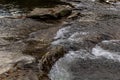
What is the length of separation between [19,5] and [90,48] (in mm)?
9444

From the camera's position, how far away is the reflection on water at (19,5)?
16.5m

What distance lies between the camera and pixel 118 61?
9.25 meters

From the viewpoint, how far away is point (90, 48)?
1038cm

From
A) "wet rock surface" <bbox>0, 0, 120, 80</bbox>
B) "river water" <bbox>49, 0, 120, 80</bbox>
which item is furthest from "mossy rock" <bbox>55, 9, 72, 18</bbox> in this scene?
"river water" <bbox>49, 0, 120, 80</bbox>

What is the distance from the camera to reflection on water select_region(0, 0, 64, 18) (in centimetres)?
1647

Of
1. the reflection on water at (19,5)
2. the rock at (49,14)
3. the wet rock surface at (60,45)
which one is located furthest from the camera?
the reflection on water at (19,5)

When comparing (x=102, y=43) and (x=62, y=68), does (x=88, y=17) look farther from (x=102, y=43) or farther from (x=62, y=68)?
(x=62, y=68)

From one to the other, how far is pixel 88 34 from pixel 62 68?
3833 millimetres

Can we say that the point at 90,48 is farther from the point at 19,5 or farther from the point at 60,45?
the point at 19,5

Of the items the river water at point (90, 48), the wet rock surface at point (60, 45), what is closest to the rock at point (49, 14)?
the wet rock surface at point (60, 45)

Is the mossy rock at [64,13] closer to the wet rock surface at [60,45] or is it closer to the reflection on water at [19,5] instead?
the wet rock surface at [60,45]

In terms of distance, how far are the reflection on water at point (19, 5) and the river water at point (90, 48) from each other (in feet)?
11.4

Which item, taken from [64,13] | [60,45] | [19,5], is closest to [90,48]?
[60,45]

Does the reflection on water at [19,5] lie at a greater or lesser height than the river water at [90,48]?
lesser
